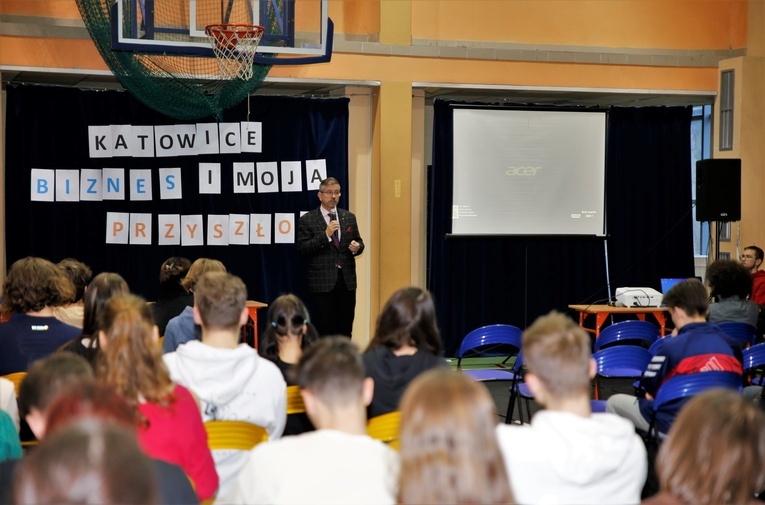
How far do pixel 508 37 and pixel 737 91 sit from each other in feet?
7.62

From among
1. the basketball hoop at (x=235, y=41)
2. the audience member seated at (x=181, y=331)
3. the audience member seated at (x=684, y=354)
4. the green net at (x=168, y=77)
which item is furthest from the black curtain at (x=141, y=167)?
the audience member seated at (x=684, y=354)

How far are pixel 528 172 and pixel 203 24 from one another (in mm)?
3610

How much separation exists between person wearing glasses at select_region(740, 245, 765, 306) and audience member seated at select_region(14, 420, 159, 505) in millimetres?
7276

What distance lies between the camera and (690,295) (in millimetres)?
4102

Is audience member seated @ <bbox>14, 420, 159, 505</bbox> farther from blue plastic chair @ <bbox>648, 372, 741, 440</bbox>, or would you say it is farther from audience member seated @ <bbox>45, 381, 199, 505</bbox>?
blue plastic chair @ <bbox>648, 372, 741, 440</bbox>

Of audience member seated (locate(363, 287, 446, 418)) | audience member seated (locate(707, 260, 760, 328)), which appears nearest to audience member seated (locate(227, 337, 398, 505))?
audience member seated (locate(363, 287, 446, 418))

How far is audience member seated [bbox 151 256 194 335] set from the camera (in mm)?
4945

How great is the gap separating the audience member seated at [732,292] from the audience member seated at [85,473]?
5.26m

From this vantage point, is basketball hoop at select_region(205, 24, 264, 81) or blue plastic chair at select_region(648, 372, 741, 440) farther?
basketball hoop at select_region(205, 24, 264, 81)

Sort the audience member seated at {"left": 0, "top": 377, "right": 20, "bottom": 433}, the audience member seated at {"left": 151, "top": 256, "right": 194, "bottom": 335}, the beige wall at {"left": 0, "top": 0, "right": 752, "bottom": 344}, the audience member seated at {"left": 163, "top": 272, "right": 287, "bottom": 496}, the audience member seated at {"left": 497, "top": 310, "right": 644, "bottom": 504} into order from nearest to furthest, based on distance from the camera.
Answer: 1. the audience member seated at {"left": 497, "top": 310, "right": 644, "bottom": 504}
2. the audience member seated at {"left": 0, "top": 377, "right": 20, "bottom": 433}
3. the audience member seated at {"left": 163, "top": 272, "right": 287, "bottom": 496}
4. the audience member seated at {"left": 151, "top": 256, "right": 194, "bottom": 335}
5. the beige wall at {"left": 0, "top": 0, "right": 752, "bottom": 344}

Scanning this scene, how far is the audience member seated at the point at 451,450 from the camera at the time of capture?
5.07 feet

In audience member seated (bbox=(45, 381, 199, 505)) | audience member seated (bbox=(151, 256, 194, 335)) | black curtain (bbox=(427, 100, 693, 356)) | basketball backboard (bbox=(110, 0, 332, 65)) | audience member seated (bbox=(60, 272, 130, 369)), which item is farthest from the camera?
black curtain (bbox=(427, 100, 693, 356))

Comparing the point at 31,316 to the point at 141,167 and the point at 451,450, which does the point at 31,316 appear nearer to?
the point at 451,450

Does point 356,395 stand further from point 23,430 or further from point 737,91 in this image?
point 737,91
